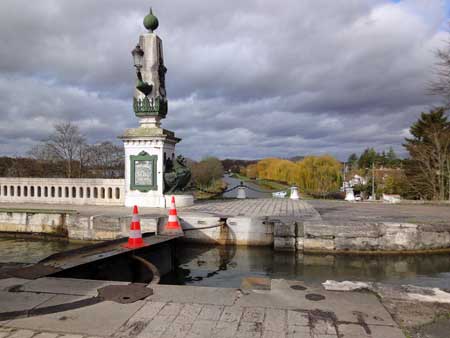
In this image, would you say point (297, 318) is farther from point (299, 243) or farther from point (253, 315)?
point (299, 243)

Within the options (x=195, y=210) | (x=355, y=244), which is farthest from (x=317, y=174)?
(x=355, y=244)

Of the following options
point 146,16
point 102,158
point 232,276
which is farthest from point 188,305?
point 102,158

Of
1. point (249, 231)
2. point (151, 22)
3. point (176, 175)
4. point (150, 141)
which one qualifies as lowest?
point (249, 231)

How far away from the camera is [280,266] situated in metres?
8.03

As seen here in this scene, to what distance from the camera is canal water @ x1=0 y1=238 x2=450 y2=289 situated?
7.16 metres

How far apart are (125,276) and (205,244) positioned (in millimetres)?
3740

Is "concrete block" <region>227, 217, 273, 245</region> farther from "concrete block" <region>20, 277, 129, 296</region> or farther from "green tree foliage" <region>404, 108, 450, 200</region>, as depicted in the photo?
"green tree foliage" <region>404, 108, 450, 200</region>

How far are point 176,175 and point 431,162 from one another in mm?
24613

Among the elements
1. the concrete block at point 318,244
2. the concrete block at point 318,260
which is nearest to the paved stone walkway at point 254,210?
the concrete block at point 318,244

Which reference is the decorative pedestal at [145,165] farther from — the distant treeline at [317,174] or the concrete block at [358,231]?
the distant treeline at [317,174]

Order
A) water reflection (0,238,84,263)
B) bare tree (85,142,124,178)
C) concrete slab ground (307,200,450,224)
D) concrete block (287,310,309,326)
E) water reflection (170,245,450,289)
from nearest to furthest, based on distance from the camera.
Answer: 1. concrete block (287,310,309,326)
2. water reflection (170,245,450,289)
3. water reflection (0,238,84,263)
4. concrete slab ground (307,200,450,224)
5. bare tree (85,142,124,178)

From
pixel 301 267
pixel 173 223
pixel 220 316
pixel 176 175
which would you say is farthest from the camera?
pixel 176 175

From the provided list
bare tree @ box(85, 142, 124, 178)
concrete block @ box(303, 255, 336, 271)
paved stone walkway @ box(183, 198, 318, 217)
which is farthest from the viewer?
bare tree @ box(85, 142, 124, 178)

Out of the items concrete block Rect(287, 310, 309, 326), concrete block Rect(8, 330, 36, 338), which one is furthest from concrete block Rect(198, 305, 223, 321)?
concrete block Rect(8, 330, 36, 338)
